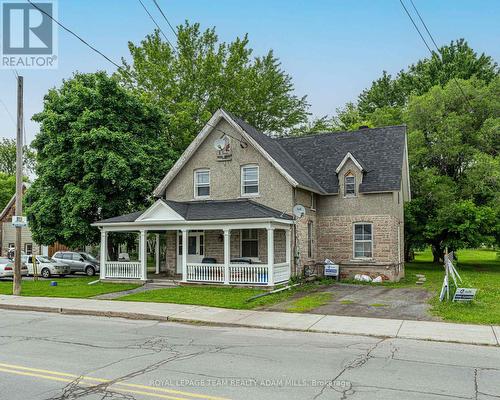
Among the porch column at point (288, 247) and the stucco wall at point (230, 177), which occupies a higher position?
the stucco wall at point (230, 177)

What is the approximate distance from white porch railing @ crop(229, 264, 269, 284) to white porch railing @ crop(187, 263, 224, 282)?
494 mm

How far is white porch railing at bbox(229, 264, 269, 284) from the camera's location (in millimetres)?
20266

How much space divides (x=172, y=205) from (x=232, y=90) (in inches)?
860

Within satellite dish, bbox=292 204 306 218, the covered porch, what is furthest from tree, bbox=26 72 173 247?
satellite dish, bbox=292 204 306 218

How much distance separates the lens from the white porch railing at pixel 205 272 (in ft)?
69.9

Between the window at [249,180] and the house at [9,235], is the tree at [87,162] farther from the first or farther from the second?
the house at [9,235]

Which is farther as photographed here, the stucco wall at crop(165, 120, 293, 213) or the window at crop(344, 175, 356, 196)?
the window at crop(344, 175, 356, 196)

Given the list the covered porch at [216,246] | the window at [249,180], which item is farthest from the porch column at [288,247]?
the window at [249,180]

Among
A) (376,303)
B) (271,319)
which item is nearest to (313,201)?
(376,303)

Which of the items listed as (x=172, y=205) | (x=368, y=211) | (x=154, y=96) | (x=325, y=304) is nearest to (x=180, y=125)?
(x=154, y=96)

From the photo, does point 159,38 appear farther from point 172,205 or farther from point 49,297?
point 49,297

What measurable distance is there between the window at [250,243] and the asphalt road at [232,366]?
37.1 ft

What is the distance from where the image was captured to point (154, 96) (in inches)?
1590

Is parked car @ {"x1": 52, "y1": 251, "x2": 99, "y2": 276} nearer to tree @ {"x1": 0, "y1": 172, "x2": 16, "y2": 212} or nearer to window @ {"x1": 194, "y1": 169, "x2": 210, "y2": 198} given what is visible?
window @ {"x1": 194, "y1": 169, "x2": 210, "y2": 198}
